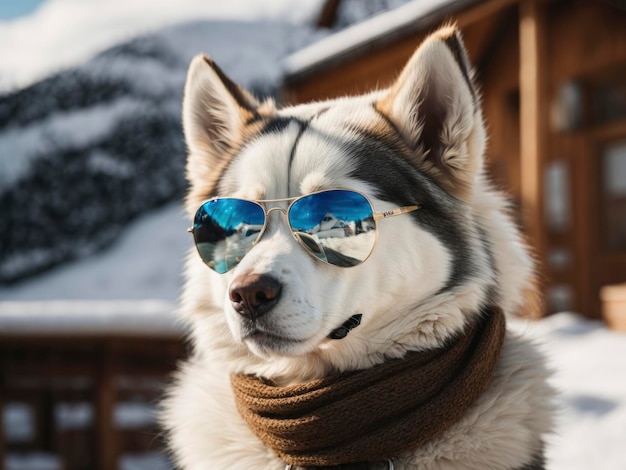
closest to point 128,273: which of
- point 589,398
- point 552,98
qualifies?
point 552,98

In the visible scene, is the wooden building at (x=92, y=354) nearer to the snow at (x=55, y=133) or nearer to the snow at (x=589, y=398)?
the snow at (x=589, y=398)

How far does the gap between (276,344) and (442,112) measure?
38.3 inches

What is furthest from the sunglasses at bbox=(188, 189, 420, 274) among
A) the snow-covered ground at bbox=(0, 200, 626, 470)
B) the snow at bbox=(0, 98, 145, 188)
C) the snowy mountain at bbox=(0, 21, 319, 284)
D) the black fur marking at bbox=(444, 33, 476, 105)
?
the snow at bbox=(0, 98, 145, 188)

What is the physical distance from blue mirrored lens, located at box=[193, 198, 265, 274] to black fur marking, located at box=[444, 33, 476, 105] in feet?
2.58

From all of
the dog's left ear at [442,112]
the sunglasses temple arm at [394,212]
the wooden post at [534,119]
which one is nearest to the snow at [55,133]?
the wooden post at [534,119]

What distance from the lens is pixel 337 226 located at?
195cm

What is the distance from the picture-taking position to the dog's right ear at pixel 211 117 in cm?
232

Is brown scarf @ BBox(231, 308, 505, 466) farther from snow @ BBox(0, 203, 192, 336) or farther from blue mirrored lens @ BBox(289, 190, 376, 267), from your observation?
snow @ BBox(0, 203, 192, 336)

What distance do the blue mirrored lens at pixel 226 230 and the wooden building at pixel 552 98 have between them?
174 inches

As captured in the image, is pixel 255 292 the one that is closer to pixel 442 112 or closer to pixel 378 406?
pixel 378 406

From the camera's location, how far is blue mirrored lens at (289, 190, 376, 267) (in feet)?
6.35

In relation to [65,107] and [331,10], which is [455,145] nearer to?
[331,10]

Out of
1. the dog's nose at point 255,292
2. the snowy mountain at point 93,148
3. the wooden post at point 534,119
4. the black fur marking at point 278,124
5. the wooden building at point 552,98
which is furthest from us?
the snowy mountain at point 93,148

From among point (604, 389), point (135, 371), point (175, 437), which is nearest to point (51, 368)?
point (135, 371)
